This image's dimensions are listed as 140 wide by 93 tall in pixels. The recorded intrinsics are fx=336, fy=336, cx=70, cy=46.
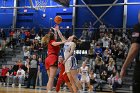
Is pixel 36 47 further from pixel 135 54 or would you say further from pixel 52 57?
pixel 135 54

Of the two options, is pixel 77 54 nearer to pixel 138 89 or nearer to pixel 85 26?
pixel 85 26

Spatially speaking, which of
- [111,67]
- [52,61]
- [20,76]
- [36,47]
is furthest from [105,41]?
[52,61]

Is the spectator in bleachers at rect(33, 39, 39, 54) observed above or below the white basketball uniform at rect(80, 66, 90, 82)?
above

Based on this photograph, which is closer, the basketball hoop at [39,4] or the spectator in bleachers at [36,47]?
the spectator in bleachers at [36,47]

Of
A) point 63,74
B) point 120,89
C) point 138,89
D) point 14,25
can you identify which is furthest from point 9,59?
point 138,89

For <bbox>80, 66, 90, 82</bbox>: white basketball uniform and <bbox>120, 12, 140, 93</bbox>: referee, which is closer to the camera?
<bbox>120, 12, 140, 93</bbox>: referee

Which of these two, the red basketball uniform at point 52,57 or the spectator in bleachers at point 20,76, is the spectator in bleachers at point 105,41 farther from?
the red basketball uniform at point 52,57

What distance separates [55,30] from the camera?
9383 millimetres

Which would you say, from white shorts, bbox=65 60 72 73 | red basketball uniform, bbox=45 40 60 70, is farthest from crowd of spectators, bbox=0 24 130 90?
red basketball uniform, bbox=45 40 60 70

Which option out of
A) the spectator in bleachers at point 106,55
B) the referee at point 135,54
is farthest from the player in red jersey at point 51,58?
the spectator in bleachers at point 106,55

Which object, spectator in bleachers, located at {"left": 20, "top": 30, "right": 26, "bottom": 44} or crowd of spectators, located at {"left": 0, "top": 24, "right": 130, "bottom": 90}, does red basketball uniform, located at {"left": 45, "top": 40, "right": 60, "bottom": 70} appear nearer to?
crowd of spectators, located at {"left": 0, "top": 24, "right": 130, "bottom": 90}

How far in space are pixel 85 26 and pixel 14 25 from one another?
7303 mm

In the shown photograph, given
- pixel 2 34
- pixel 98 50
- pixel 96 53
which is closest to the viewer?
pixel 96 53

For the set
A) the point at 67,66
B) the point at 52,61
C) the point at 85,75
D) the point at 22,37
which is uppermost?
the point at 22,37
